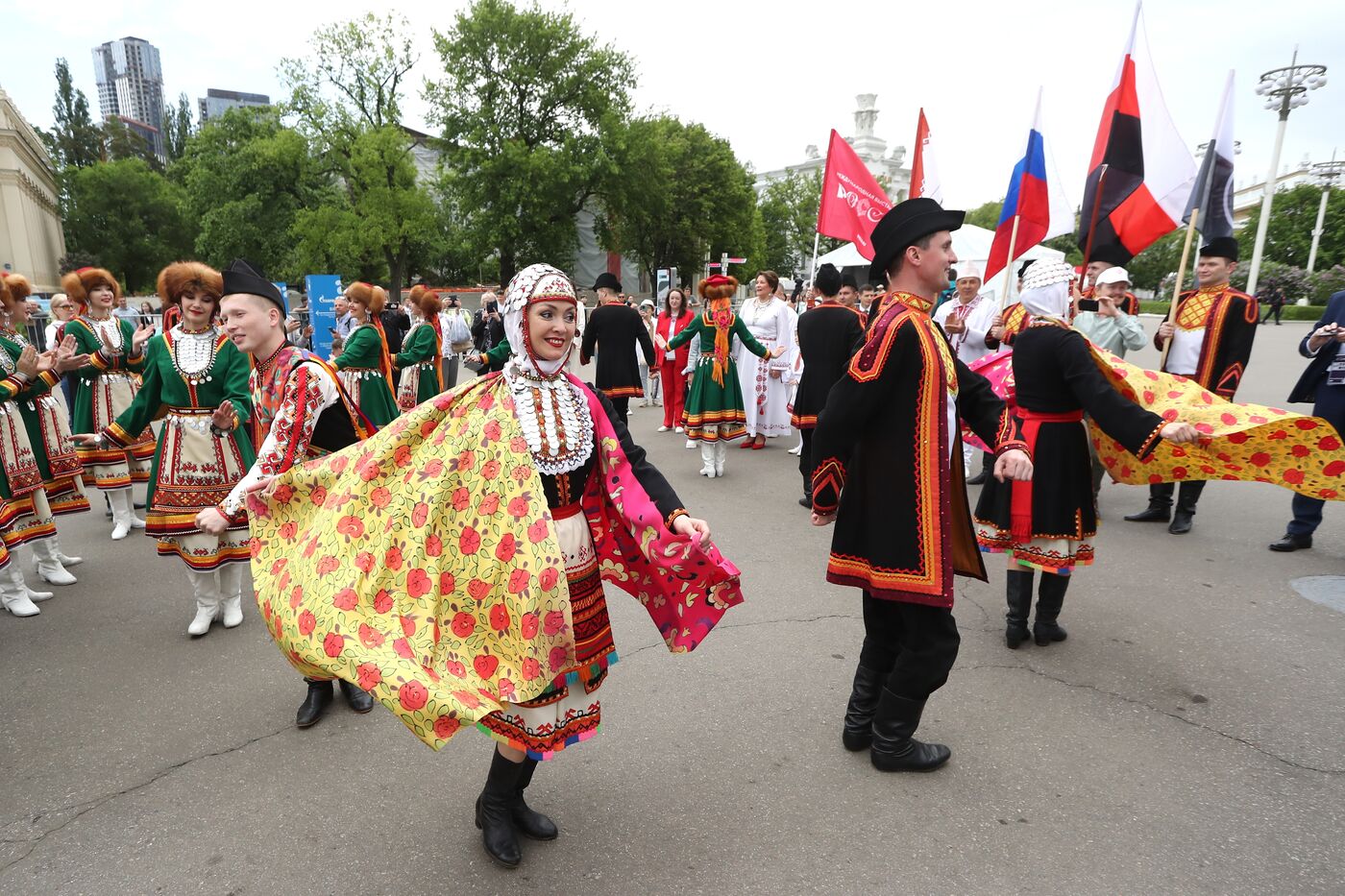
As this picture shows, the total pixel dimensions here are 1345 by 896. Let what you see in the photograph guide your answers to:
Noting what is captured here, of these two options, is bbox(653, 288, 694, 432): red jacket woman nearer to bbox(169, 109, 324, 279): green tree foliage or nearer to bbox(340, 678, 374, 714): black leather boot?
bbox(340, 678, 374, 714): black leather boot

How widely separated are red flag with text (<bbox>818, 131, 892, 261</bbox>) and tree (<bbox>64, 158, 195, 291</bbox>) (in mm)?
56235

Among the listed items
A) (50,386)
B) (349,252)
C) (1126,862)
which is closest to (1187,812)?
(1126,862)

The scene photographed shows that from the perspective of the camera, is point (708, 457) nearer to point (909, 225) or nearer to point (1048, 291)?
point (1048, 291)

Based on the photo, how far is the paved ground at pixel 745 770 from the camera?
2.59 m

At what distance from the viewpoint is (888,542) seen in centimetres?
290

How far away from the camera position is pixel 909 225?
9.36ft

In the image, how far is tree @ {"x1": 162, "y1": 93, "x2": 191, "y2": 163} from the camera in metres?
68.4

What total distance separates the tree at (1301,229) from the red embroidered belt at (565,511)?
57765 mm

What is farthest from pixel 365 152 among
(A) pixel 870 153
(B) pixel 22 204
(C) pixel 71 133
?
(A) pixel 870 153

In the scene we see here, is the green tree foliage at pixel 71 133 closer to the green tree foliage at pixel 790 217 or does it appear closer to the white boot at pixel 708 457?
the green tree foliage at pixel 790 217

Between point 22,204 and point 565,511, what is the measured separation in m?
61.1

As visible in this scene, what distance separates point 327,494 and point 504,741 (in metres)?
0.99

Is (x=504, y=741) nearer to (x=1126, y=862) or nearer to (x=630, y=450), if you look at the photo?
(x=630, y=450)

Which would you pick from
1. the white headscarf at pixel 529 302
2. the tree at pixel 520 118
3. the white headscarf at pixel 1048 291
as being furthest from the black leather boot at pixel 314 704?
the tree at pixel 520 118
